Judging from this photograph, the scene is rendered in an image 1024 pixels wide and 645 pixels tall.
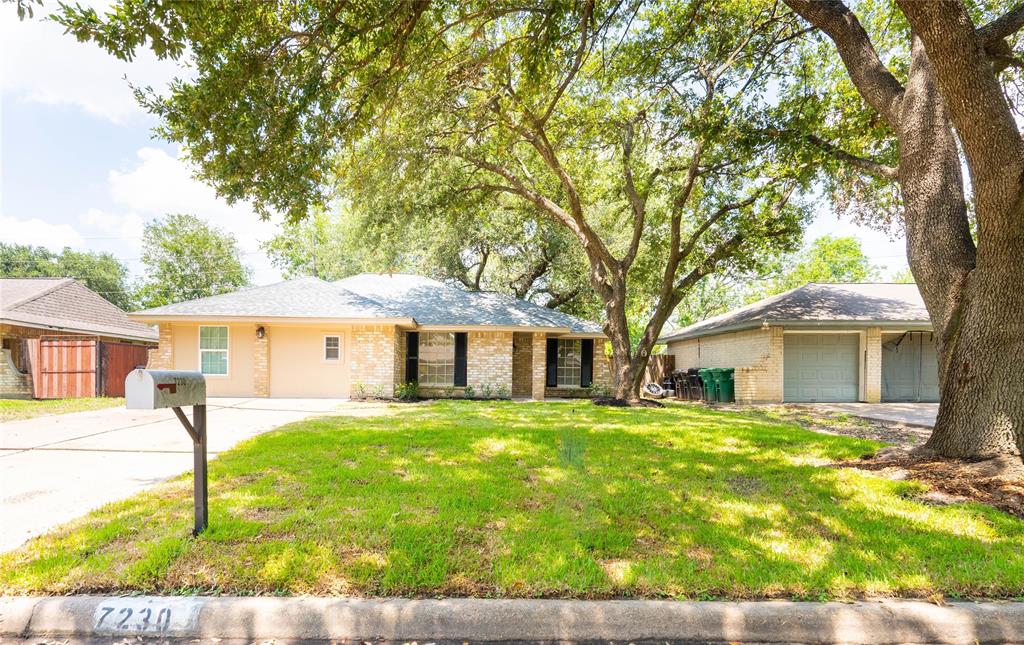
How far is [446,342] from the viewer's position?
1516 cm

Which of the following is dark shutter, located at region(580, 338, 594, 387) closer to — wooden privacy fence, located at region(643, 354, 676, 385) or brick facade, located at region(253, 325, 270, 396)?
wooden privacy fence, located at region(643, 354, 676, 385)

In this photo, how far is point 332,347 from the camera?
14141 mm

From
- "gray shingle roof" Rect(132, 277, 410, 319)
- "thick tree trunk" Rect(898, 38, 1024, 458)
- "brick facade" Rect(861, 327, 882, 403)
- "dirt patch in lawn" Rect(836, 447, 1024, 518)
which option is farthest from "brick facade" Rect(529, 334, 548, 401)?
"thick tree trunk" Rect(898, 38, 1024, 458)

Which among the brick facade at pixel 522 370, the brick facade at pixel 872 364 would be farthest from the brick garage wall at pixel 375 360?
the brick facade at pixel 872 364

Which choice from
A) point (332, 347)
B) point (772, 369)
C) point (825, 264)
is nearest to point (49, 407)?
point (332, 347)

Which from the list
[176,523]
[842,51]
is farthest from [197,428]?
[842,51]

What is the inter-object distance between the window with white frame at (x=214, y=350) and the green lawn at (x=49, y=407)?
2.28 meters

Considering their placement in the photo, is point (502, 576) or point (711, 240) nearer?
point (502, 576)

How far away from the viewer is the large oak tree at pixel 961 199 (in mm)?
4188

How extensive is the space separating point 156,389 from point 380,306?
39.5ft

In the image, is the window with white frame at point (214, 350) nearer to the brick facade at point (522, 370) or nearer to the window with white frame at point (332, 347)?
the window with white frame at point (332, 347)

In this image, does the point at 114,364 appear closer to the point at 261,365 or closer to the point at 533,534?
the point at 261,365

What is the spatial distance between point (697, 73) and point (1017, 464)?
8.72 metres

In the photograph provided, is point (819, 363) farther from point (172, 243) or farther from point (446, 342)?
point (172, 243)
